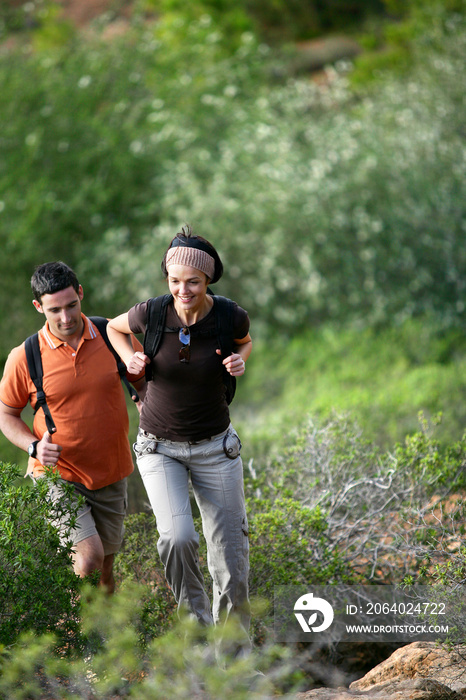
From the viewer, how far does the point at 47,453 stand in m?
3.55

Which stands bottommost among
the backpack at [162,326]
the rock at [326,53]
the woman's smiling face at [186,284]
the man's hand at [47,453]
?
the rock at [326,53]

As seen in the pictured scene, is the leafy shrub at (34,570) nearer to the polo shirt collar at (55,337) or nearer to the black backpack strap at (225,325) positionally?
the polo shirt collar at (55,337)

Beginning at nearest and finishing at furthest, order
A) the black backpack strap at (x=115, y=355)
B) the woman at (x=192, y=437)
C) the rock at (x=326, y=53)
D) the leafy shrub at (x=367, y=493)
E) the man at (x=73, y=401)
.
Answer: the woman at (x=192, y=437), the man at (x=73, y=401), the black backpack strap at (x=115, y=355), the leafy shrub at (x=367, y=493), the rock at (x=326, y=53)

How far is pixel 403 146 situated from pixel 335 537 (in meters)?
9.10

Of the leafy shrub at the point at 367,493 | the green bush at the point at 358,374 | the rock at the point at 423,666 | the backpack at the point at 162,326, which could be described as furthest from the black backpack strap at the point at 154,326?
A: the green bush at the point at 358,374

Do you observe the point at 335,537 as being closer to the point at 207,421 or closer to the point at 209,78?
the point at 207,421

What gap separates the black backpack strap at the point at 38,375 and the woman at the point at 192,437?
0.41 m

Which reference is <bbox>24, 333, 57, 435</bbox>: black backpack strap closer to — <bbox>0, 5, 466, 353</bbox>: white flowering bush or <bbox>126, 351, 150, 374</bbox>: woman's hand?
<bbox>126, 351, 150, 374</bbox>: woman's hand

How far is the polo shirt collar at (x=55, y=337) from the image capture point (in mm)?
3736

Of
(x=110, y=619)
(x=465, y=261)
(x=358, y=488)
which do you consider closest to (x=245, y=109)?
(x=465, y=261)

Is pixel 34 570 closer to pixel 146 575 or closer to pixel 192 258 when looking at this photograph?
pixel 146 575

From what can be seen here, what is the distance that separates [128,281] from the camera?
1388cm

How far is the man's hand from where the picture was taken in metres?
3.54

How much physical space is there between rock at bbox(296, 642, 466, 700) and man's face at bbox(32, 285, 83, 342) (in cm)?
206
